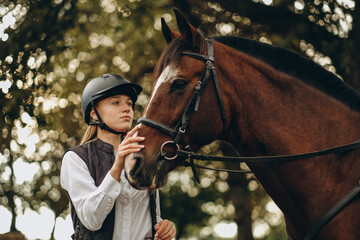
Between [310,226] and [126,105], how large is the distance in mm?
1725

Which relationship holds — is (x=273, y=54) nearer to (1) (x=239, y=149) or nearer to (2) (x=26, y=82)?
(1) (x=239, y=149)

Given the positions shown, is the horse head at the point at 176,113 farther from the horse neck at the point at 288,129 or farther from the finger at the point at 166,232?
the finger at the point at 166,232

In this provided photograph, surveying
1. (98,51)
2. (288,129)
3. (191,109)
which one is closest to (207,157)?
(191,109)

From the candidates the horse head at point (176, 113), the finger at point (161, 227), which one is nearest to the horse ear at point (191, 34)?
the horse head at point (176, 113)

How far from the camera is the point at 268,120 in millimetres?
3102

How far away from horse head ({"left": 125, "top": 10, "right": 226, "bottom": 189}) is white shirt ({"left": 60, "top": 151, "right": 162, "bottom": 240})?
210mm

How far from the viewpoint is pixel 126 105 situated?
11.7 ft

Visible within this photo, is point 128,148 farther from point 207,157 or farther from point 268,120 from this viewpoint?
point 268,120

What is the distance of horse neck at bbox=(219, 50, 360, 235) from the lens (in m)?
2.99

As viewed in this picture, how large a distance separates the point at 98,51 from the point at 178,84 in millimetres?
9904

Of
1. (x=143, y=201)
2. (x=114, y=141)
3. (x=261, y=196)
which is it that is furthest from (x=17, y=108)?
(x=261, y=196)

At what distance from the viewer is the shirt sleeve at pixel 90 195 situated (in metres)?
2.87

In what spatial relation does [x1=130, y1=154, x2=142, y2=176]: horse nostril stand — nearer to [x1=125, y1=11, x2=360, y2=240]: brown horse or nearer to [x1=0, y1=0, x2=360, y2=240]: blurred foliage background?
[x1=125, y1=11, x2=360, y2=240]: brown horse

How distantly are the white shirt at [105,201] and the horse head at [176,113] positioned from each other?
210mm
